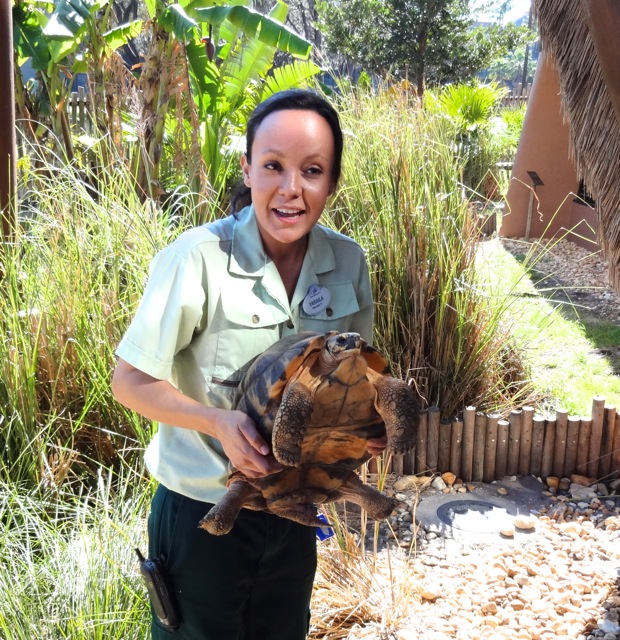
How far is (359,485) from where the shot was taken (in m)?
1.62

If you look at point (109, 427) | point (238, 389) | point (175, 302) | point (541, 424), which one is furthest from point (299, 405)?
point (541, 424)

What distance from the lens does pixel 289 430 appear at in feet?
4.23

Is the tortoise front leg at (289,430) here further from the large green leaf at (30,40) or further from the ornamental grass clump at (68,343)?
the large green leaf at (30,40)

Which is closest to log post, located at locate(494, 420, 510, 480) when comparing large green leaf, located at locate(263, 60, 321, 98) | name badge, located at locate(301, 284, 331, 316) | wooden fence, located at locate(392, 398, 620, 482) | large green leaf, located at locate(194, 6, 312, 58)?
wooden fence, located at locate(392, 398, 620, 482)

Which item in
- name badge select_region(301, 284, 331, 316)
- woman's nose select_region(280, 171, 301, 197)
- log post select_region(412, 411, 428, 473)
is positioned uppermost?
woman's nose select_region(280, 171, 301, 197)

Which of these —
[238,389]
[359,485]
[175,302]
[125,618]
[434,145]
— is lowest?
[125,618]

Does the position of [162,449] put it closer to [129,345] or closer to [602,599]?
[129,345]

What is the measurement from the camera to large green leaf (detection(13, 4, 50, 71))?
7.69 metres

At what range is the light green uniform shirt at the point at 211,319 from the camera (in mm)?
1426

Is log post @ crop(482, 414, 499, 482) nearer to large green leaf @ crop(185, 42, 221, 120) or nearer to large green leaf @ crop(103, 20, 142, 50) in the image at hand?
large green leaf @ crop(185, 42, 221, 120)

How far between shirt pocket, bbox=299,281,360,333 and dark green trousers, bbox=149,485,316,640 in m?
0.45

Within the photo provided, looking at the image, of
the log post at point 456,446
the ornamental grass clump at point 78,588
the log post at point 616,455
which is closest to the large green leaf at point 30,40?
the log post at point 456,446

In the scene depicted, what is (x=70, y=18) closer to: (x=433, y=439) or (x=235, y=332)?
(x=433, y=439)

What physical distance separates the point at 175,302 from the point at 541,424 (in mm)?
3025
